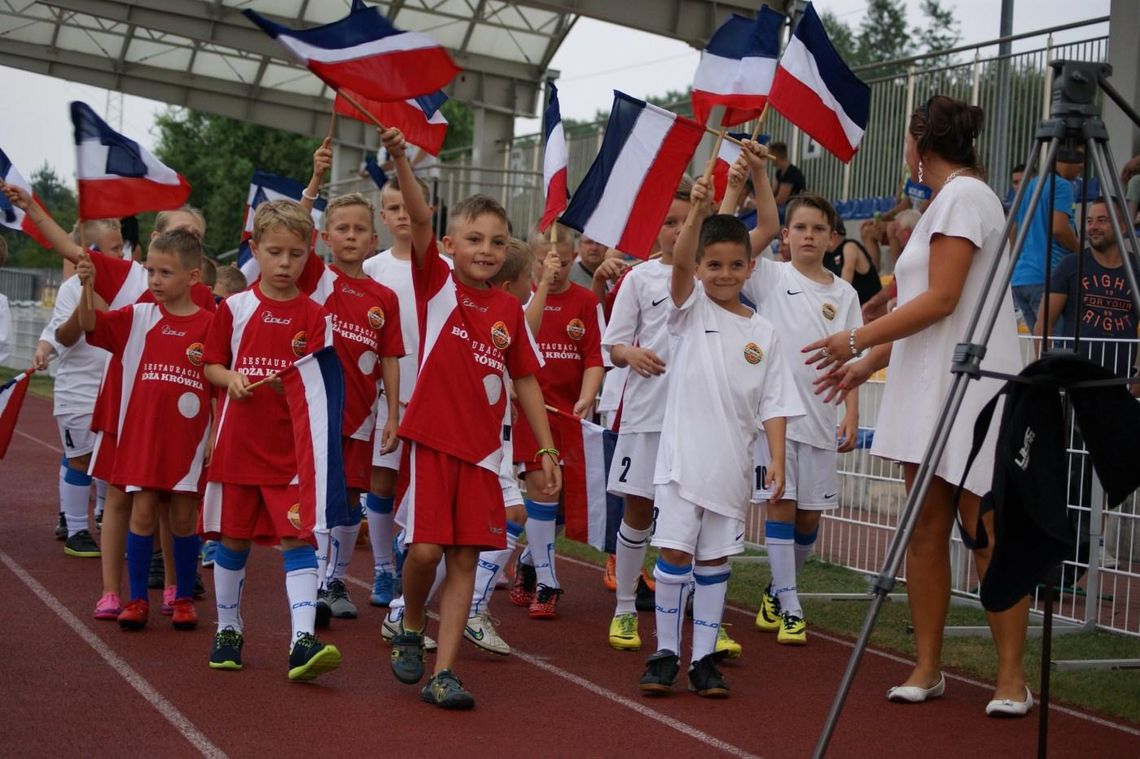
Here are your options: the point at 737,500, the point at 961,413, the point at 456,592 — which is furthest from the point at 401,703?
the point at 961,413

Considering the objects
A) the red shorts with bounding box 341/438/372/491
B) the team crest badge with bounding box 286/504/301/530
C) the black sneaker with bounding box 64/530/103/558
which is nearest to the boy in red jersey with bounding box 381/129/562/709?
the team crest badge with bounding box 286/504/301/530

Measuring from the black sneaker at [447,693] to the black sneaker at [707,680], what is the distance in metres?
1.01

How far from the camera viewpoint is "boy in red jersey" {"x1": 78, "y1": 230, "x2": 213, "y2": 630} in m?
7.44

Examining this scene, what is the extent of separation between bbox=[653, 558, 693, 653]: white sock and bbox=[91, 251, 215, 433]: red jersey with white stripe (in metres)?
3.10

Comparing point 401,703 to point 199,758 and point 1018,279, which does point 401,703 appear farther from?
point 1018,279

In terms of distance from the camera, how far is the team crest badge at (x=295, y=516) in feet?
20.9

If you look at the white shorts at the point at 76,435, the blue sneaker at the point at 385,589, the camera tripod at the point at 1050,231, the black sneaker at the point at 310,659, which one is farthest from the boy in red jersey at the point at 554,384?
the camera tripod at the point at 1050,231

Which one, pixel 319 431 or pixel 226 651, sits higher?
pixel 319 431

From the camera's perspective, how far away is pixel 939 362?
614 centimetres

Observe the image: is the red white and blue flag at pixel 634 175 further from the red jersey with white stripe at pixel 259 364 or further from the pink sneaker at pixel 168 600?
the pink sneaker at pixel 168 600

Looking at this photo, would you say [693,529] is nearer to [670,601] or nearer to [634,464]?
[670,601]

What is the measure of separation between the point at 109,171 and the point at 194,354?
1.33 m

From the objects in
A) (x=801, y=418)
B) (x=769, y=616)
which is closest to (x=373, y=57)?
(x=801, y=418)

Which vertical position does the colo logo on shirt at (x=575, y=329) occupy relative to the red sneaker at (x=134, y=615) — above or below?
above
